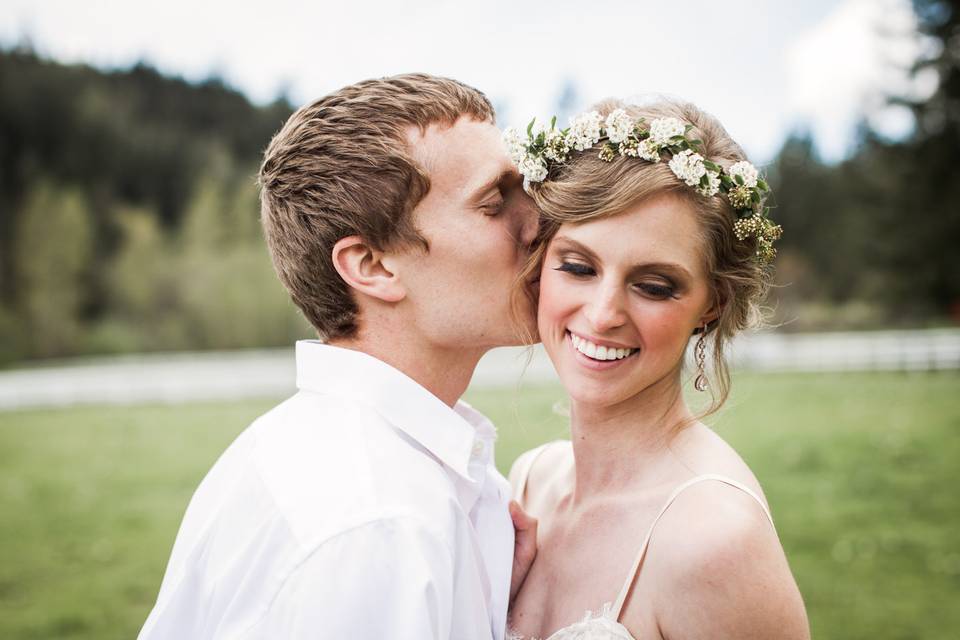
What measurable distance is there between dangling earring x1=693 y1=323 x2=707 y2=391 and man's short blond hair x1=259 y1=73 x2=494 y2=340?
1098 millimetres

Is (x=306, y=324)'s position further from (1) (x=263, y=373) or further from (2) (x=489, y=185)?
(2) (x=489, y=185)

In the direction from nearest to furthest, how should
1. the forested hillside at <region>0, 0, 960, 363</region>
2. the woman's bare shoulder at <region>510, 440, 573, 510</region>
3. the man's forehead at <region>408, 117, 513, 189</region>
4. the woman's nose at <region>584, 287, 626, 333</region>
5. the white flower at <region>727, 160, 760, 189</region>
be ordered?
the woman's nose at <region>584, 287, 626, 333</region> < the white flower at <region>727, 160, 760, 189</region> < the man's forehead at <region>408, 117, 513, 189</region> < the woman's bare shoulder at <region>510, 440, 573, 510</region> < the forested hillside at <region>0, 0, 960, 363</region>

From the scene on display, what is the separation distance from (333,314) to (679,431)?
4.35 ft

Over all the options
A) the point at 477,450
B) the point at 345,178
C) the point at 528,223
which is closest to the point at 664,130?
the point at 528,223

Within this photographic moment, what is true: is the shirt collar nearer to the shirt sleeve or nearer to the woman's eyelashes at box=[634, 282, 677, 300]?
the shirt sleeve

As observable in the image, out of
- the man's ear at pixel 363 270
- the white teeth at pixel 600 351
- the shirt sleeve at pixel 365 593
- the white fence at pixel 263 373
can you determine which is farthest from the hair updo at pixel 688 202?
the white fence at pixel 263 373

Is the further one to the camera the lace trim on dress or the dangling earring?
the dangling earring

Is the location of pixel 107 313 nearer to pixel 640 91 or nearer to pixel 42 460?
pixel 42 460

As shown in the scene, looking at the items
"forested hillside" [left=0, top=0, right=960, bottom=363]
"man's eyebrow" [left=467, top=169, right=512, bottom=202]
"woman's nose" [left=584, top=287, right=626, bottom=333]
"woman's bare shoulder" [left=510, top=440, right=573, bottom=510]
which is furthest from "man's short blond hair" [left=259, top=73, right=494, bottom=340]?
"forested hillside" [left=0, top=0, right=960, bottom=363]

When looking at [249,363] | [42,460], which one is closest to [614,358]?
[42,460]

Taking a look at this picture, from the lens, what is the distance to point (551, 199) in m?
2.90

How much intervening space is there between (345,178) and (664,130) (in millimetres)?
1104

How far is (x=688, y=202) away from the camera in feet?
9.02

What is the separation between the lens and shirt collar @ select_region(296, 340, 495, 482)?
8.56 ft
